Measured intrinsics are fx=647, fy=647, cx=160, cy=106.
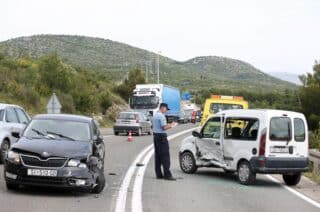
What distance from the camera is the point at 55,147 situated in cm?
1152

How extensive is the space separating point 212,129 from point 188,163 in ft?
4.18

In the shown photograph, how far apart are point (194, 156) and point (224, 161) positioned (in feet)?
3.79

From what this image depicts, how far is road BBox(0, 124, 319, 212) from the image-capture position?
10.6 metres

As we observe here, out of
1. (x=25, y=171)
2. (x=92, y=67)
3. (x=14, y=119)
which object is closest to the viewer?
(x=25, y=171)

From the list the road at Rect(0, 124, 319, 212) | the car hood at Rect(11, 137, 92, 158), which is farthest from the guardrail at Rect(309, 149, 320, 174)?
the car hood at Rect(11, 137, 92, 158)

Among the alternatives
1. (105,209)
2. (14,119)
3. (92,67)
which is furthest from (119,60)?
(105,209)

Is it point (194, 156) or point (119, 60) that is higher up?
point (119, 60)

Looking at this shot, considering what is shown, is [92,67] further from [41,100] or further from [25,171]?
[25,171]

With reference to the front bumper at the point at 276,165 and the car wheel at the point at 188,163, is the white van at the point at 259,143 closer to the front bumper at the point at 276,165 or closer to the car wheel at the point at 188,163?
the front bumper at the point at 276,165

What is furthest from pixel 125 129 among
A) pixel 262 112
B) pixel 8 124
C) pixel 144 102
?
pixel 262 112

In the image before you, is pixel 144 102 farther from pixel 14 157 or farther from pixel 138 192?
pixel 14 157

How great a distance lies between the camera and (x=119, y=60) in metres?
126

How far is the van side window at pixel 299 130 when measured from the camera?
15.1 metres

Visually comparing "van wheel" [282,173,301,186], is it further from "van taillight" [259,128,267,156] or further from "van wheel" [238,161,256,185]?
"van taillight" [259,128,267,156]
